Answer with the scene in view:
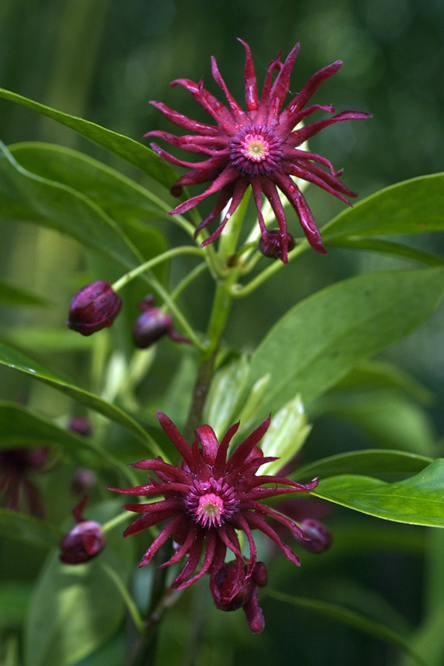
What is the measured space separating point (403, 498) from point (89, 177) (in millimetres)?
314

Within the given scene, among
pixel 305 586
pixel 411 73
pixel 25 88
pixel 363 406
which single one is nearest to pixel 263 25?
A: pixel 411 73

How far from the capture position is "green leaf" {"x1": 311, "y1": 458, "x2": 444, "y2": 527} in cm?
30

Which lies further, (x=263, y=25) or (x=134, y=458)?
(x=263, y=25)

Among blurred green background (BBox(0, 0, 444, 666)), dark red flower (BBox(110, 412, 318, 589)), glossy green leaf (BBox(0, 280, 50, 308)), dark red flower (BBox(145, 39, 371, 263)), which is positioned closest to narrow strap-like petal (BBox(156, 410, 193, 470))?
dark red flower (BBox(110, 412, 318, 589))

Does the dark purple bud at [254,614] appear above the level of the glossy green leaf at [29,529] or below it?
below

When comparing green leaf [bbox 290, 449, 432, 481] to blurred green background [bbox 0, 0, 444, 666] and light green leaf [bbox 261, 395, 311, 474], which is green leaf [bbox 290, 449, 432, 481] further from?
blurred green background [bbox 0, 0, 444, 666]

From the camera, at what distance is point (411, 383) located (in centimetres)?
72

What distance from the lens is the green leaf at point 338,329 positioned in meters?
0.48

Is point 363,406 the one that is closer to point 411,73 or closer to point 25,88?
point 25,88

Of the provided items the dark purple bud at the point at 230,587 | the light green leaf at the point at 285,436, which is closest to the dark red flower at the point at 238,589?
the dark purple bud at the point at 230,587

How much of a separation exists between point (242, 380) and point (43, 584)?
0.81 ft

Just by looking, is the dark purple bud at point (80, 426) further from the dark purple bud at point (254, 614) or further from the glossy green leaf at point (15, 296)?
the dark purple bud at point (254, 614)

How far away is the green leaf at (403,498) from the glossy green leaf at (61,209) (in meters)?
0.22

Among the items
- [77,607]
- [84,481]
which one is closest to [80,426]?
[84,481]
